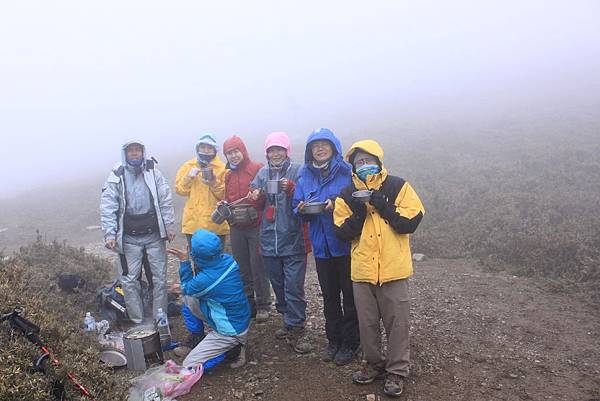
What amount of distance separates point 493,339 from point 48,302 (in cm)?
558

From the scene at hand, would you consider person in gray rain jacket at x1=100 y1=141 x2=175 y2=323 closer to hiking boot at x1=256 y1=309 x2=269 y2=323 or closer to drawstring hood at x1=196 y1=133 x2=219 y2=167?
drawstring hood at x1=196 y1=133 x2=219 y2=167

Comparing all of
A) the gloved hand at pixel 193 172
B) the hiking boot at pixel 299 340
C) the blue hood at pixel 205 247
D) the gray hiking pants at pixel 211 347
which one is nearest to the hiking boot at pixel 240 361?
the gray hiking pants at pixel 211 347

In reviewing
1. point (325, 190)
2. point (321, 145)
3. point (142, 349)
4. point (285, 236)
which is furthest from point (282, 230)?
point (142, 349)

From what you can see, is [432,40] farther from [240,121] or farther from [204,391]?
[204,391]

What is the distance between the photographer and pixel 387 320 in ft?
15.1

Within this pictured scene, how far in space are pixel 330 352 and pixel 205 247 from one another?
72.6 inches

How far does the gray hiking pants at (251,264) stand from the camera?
640 centimetres

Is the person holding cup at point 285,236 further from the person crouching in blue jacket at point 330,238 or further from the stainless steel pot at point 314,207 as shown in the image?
the stainless steel pot at point 314,207

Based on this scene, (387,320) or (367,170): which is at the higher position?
(367,170)

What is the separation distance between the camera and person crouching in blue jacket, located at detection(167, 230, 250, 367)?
4957 millimetres

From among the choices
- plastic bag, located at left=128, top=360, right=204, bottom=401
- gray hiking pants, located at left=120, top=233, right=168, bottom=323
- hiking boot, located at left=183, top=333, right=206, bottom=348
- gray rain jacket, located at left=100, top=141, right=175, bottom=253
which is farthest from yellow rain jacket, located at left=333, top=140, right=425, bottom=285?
gray hiking pants, located at left=120, top=233, right=168, bottom=323

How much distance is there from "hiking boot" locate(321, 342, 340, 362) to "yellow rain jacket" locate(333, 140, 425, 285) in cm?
112

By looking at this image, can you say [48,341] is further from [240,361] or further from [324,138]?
[324,138]

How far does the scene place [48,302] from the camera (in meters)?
5.92
